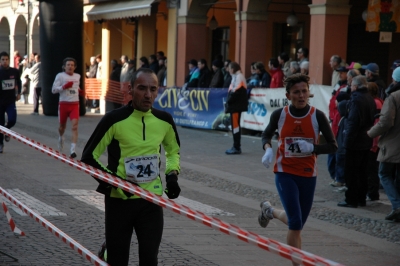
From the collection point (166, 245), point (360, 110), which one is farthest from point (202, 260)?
point (360, 110)

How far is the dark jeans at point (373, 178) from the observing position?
10.5 metres

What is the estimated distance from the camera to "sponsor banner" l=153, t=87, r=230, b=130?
19.5 metres

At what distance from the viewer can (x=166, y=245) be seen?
725 cm

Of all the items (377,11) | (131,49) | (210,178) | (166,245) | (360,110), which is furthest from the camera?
(131,49)

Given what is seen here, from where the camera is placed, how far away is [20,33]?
38.5 metres

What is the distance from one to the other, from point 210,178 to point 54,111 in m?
13.5

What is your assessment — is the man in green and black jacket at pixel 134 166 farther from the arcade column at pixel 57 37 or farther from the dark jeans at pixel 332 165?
the arcade column at pixel 57 37

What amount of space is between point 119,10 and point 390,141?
1793 cm

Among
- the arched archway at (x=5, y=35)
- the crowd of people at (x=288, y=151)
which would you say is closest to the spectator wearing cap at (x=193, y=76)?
the crowd of people at (x=288, y=151)

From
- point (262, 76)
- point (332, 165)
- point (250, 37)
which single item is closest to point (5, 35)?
point (250, 37)

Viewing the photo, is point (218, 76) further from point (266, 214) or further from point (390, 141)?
point (266, 214)

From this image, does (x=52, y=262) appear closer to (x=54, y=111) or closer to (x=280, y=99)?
(x=280, y=99)

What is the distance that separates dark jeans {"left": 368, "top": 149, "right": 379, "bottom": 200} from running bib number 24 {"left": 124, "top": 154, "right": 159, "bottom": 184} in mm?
6094

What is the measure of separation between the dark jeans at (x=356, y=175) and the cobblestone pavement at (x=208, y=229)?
20cm
